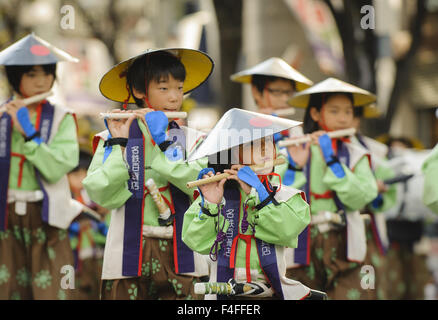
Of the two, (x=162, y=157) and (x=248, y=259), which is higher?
(x=162, y=157)

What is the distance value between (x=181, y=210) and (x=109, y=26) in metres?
9.94

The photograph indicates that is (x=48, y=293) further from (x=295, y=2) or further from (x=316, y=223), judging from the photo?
(x=295, y=2)

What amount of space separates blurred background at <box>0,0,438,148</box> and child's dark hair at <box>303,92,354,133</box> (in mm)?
1013

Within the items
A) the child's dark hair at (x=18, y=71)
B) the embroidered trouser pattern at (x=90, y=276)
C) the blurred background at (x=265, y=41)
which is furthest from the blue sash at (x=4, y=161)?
the embroidered trouser pattern at (x=90, y=276)

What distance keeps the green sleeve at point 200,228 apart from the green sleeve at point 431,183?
1849 millimetres

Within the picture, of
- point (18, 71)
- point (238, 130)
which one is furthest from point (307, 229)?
point (18, 71)

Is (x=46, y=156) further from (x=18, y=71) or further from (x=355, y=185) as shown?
(x=355, y=185)

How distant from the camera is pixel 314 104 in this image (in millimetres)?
6199

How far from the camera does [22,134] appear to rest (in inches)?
217

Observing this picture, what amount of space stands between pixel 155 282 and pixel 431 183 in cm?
207

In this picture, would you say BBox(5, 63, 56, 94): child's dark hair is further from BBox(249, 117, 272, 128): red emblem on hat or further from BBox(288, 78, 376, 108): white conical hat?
BBox(249, 117, 272, 128): red emblem on hat

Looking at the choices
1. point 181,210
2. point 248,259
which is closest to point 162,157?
point 181,210

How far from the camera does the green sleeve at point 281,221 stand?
3949mm

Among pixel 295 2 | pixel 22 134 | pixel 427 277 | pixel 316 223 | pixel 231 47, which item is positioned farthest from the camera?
pixel 295 2
